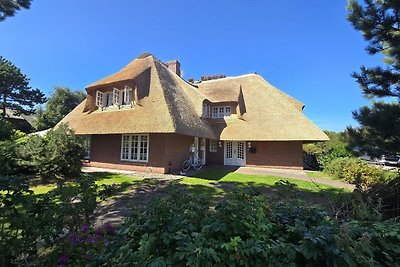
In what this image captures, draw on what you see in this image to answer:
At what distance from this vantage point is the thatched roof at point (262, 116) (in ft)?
58.6

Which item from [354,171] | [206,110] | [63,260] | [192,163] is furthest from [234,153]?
[63,260]

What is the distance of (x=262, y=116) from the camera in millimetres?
19844

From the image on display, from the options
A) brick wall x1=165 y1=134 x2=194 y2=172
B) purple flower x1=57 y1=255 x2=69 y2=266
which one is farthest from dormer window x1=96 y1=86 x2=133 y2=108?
purple flower x1=57 y1=255 x2=69 y2=266

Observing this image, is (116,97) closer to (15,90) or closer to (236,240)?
(236,240)

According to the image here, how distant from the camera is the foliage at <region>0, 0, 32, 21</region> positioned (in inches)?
367

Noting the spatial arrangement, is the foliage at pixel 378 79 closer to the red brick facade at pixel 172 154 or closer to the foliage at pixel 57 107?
the red brick facade at pixel 172 154

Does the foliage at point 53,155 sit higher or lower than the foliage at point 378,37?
lower

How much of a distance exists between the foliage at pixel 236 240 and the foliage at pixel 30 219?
1056mm

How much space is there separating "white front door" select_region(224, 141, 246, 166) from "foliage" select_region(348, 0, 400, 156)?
11148 mm

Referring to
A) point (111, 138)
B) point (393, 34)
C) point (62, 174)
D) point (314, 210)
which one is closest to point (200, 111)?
point (111, 138)

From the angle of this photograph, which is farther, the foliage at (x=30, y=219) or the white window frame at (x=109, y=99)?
the white window frame at (x=109, y=99)

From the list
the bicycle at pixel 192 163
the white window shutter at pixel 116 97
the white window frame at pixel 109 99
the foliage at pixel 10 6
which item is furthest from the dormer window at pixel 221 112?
the foliage at pixel 10 6

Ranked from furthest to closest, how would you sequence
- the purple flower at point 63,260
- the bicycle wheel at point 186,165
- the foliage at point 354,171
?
the bicycle wheel at point 186,165 < the foliage at point 354,171 < the purple flower at point 63,260

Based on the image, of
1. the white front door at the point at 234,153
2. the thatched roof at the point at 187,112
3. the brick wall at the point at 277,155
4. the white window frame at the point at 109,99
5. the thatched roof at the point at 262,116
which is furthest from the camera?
the white front door at the point at 234,153
